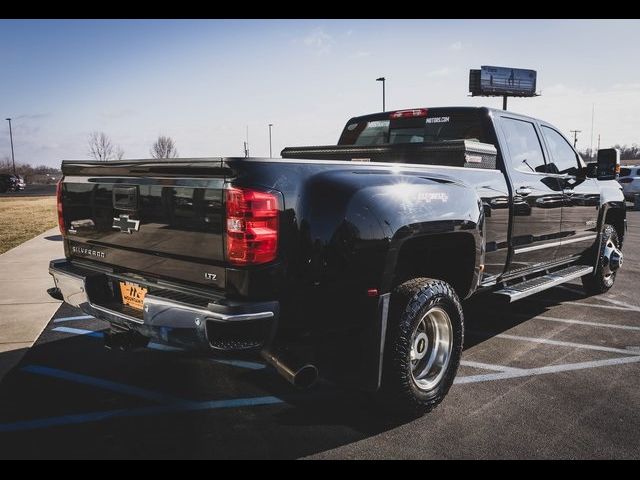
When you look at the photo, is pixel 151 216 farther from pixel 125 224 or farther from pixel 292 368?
pixel 292 368

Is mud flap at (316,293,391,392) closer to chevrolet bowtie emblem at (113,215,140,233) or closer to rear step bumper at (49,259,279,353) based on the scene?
rear step bumper at (49,259,279,353)

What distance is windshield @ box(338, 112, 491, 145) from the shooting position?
4.49 meters

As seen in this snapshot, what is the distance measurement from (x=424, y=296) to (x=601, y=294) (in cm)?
448

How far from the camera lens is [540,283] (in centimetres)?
461

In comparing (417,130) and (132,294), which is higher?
(417,130)

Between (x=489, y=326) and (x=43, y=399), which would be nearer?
(x=43, y=399)

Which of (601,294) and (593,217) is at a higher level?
(593,217)

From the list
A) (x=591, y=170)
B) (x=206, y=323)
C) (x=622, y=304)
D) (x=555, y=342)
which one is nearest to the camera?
(x=206, y=323)

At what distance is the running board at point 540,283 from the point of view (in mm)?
4186

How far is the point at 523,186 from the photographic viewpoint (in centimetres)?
436

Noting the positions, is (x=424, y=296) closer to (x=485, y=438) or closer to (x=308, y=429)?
(x=485, y=438)

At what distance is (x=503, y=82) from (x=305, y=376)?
190 ft

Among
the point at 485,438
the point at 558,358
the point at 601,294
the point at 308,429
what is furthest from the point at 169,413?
the point at 601,294

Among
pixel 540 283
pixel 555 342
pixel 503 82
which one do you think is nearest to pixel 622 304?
pixel 555 342
